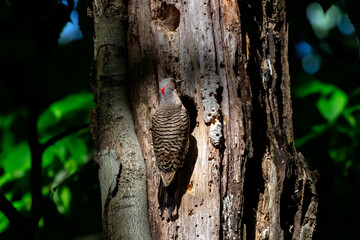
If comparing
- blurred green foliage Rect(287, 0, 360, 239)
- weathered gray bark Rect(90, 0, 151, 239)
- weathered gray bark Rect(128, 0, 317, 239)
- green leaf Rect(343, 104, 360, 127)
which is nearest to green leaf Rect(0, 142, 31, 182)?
weathered gray bark Rect(90, 0, 151, 239)

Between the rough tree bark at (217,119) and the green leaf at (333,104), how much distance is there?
1052 mm

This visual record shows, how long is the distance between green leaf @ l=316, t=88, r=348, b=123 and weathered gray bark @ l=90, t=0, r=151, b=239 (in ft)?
5.42

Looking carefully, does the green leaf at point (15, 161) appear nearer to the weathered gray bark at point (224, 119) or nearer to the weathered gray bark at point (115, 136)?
the weathered gray bark at point (115, 136)

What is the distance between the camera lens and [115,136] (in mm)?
1848

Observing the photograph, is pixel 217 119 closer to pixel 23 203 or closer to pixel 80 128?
pixel 80 128

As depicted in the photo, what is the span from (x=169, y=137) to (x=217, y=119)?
21cm

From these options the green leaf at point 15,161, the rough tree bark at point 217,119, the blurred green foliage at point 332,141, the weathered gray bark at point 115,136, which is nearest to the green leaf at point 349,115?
the blurred green foliage at point 332,141

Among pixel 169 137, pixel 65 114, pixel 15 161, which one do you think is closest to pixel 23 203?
pixel 15 161

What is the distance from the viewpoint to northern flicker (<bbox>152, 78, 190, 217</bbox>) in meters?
1.73

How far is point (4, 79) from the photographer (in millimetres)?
3873

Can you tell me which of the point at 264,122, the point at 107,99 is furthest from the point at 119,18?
the point at 264,122

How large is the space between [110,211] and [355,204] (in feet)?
7.20

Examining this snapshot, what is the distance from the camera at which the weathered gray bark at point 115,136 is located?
1770 millimetres

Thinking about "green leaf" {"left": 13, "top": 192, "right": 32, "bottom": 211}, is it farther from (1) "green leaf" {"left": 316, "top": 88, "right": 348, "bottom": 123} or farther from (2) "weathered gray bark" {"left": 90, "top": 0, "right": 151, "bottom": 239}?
(1) "green leaf" {"left": 316, "top": 88, "right": 348, "bottom": 123}
